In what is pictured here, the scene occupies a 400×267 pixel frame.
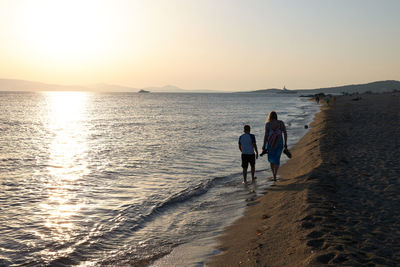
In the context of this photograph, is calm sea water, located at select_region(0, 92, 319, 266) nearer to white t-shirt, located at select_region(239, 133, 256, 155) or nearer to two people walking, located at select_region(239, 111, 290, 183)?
two people walking, located at select_region(239, 111, 290, 183)

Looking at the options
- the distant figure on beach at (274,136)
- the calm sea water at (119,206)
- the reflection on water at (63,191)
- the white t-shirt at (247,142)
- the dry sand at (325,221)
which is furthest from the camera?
the white t-shirt at (247,142)

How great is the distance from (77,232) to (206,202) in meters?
3.21

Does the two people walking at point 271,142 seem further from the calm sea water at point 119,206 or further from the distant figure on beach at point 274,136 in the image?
the calm sea water at point 119,206

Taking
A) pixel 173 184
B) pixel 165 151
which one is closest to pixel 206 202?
pixel 173 184

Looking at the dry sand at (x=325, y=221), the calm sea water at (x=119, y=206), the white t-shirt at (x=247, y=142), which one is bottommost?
the calm sea water at (x=119, y=206)

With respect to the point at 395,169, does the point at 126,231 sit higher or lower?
lower

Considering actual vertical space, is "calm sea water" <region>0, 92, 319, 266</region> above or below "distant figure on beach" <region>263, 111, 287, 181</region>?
below

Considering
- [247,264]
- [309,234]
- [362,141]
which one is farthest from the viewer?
[362,141]

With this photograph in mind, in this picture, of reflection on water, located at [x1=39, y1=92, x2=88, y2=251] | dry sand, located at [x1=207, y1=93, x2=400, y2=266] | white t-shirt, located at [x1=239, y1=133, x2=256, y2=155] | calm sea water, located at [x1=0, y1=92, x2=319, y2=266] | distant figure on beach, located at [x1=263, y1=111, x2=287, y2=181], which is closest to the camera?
dry sand, located at [x1=207, y1=93, x2=400, y2=266]

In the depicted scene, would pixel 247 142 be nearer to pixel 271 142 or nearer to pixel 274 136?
pixel 271 142

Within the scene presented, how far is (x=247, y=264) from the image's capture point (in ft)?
15.5

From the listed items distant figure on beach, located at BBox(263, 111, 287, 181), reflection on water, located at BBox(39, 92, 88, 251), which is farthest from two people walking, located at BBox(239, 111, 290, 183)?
reflection on water, located at BBox(39, 92, 88, 251)

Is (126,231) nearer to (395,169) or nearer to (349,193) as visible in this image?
(349,193)

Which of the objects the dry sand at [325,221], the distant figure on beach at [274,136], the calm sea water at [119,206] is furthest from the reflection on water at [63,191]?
the distant figure on beach at [274,136]
